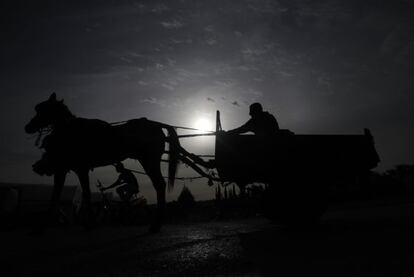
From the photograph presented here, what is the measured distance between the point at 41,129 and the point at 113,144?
1874 mm

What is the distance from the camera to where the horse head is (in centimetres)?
649

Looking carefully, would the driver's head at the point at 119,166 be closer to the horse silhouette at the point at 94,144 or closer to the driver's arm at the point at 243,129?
the horse silhouette at the point at 94,144

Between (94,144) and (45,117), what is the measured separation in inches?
56.0

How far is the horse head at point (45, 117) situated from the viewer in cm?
649

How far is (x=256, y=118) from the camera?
5777mm

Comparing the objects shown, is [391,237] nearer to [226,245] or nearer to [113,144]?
[226,245]

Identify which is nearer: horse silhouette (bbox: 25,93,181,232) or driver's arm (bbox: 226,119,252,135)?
driver's arm (bbox: 226,119,252,135)

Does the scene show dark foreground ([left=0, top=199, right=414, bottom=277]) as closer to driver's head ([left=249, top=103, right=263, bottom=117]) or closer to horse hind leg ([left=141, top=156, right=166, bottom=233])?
horse hind leg ([left=141, top=156, right=166, bottom=233])

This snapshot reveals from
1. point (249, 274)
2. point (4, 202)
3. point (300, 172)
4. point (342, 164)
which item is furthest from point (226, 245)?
point (4, 202)

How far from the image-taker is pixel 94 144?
20.2ft

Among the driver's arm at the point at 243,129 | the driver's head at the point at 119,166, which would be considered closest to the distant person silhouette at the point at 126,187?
the driver's head at the point at 119,166

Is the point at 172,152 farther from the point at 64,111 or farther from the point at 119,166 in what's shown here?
the point at 64,111

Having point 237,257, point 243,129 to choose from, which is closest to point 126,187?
point 243,129

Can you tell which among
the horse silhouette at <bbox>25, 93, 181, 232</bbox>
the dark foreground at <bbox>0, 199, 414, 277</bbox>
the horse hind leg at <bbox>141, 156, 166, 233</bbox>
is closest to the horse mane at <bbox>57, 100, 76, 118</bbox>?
the horse silhouette at <bbox>25, 93, 181, 232</bbox>
